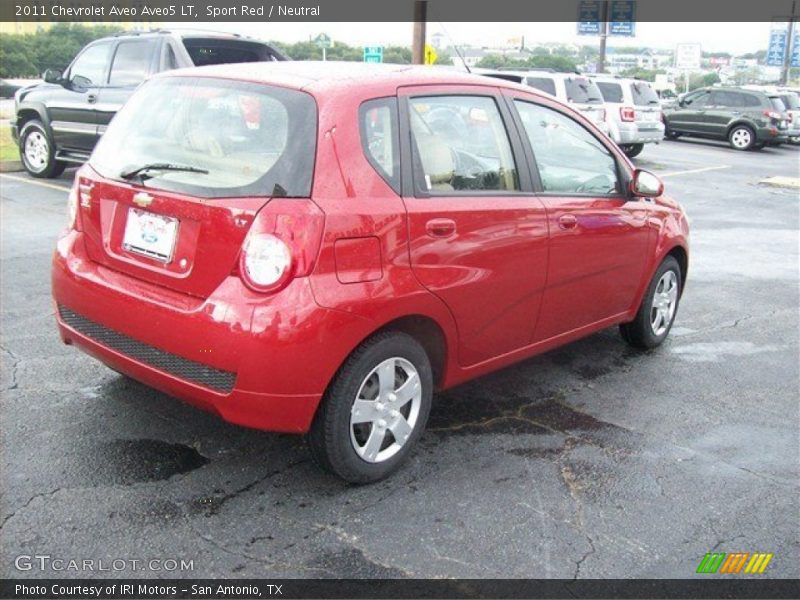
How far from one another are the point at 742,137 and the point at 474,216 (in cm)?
2469

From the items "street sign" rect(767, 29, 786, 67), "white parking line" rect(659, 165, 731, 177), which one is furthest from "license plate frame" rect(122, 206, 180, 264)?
"street sign" rect(767, 29, 786, 67)

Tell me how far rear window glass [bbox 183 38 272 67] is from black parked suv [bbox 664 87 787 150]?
1950cm

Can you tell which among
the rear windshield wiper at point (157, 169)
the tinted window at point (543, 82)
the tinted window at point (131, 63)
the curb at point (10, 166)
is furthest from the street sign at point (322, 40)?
the rear windshield wiper at point (157, 169)

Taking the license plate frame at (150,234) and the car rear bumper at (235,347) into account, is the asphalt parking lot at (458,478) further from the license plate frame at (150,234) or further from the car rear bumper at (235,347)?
the license plate frame at (150,234)

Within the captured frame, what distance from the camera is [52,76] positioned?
10.8m

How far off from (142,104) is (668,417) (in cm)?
315

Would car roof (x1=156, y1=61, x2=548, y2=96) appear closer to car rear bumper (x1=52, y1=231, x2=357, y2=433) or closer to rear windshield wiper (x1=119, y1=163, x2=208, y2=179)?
rear windshield wiper (x1=119, y1=163, x2=208, y2=179)

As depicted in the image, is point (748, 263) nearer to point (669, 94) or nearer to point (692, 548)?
point (692, 548)

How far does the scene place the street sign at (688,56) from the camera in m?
43.9

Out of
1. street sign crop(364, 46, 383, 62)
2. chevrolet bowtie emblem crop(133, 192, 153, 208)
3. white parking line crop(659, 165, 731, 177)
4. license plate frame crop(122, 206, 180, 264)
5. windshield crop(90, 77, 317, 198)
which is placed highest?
street sign crop(364, 46, 383, 62)

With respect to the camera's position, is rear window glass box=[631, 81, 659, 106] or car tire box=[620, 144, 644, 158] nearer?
rear window glass box=[631, 81, 659, 106]

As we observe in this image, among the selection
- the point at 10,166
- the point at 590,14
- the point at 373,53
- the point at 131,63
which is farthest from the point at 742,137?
the point at 590,14

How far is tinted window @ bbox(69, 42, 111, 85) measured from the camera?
34.8 feet

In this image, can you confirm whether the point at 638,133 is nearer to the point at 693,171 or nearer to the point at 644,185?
the point at 693,171
